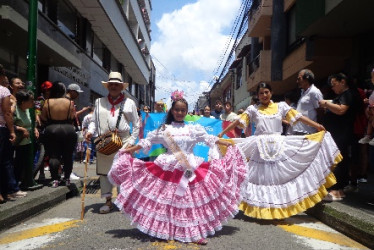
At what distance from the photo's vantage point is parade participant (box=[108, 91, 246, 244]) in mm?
3969

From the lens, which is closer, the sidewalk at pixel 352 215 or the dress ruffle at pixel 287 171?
the sidewalk at pixel 352 215

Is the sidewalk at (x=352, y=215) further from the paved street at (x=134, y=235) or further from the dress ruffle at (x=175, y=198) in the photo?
the dress ruffle at (x=175, y=198)

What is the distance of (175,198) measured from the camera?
4062mm

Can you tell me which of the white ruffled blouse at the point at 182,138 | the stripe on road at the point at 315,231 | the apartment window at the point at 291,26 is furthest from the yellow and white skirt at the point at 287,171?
the apartment window at the point at 291,26

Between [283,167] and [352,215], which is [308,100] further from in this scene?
[352,215]

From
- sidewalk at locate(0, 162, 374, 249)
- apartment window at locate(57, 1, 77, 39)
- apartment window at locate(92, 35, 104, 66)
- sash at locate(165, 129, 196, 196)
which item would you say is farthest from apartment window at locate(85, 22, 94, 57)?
sash at locate(165, 129, 196, 196)

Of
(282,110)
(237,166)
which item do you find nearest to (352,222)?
(237,166)

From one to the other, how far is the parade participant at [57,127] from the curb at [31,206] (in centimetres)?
36

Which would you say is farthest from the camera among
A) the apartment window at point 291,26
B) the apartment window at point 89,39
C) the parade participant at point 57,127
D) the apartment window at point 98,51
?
the apartment window at point 98,51

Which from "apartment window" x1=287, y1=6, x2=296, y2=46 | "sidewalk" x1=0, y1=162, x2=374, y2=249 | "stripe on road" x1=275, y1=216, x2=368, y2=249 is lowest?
"stripe on road" x1=275, y1=216, x2=368, y2=249

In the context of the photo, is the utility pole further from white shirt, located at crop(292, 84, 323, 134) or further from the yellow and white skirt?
white shirt, located at crop(292, 84, 323, 134)

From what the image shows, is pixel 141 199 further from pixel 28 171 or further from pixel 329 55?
pixel 329 55

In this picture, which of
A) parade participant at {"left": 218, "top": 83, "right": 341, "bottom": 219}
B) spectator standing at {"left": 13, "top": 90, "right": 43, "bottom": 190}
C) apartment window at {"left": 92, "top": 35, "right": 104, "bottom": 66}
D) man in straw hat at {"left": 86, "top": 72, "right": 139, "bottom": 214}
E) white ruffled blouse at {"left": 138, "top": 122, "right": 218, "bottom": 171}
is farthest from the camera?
apartment window at {"left": 92, "top": 35, "right": 104, "bottom": 66}

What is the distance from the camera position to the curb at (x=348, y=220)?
156 inches
